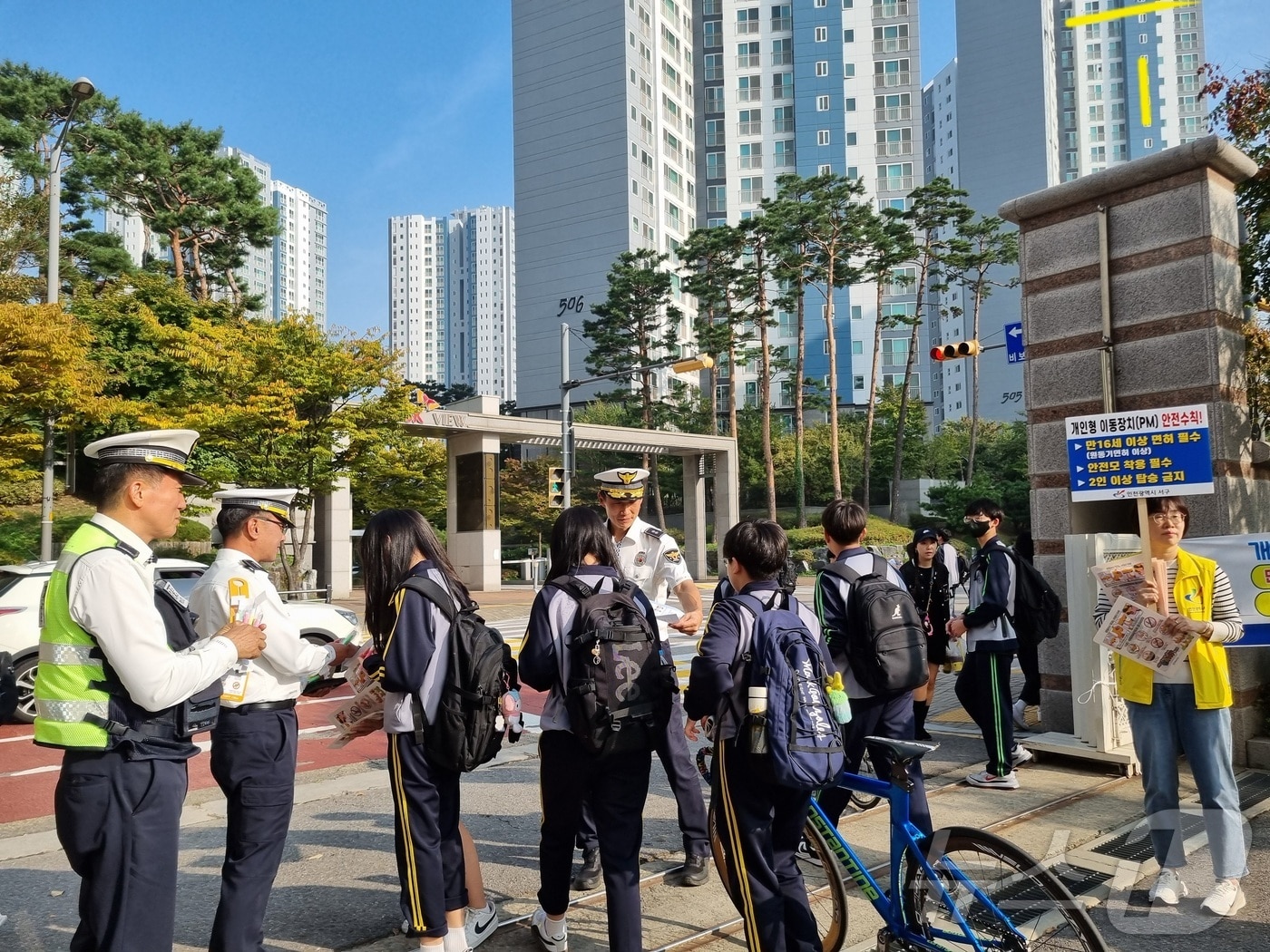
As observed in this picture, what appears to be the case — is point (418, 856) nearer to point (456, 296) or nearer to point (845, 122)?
point (845, 122)

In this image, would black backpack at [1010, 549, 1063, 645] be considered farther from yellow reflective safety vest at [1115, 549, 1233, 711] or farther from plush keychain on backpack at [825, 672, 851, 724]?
plush keychain on backpack at [825, 672, 851, 724]

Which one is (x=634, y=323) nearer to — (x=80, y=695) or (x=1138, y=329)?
(x=1138, y=329)

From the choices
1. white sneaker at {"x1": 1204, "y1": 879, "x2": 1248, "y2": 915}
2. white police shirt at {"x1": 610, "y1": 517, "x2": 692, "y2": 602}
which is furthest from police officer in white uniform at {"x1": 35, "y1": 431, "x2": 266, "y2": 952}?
white sneaker at {"x1": 1204, "y1": 879, "x2": 1248, "y2": 915}

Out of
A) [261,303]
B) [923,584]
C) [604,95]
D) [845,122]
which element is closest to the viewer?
[923,584]

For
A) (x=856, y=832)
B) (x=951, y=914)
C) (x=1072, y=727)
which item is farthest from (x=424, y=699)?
(x=1072, y=727)

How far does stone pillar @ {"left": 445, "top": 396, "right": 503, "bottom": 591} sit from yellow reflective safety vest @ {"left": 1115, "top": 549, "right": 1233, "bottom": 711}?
26182 mm

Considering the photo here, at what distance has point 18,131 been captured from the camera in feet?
118

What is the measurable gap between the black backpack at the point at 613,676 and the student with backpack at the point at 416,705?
504 millimetres

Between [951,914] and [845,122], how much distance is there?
89.3 metres

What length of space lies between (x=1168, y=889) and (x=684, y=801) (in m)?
2.27

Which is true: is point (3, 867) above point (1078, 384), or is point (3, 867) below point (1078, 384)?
below

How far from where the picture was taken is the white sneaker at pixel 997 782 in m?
6.22

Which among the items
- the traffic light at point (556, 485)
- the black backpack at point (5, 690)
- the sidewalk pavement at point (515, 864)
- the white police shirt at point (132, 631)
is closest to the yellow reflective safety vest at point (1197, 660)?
the sidewalk pavement at point (515, 864)

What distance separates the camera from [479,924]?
13.2 ft
